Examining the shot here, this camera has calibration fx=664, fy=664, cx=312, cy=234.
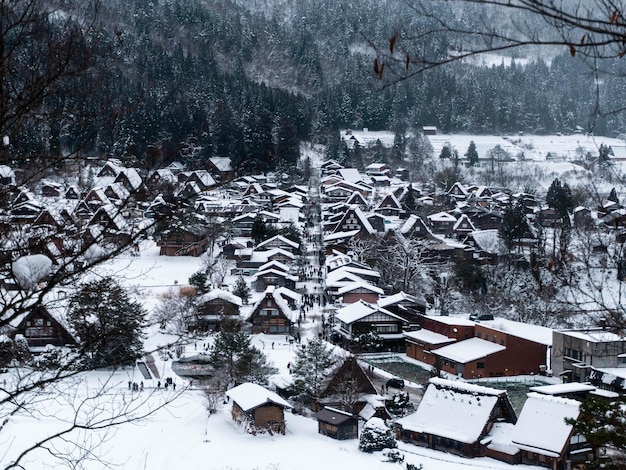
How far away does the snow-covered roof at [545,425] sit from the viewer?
6473 mm

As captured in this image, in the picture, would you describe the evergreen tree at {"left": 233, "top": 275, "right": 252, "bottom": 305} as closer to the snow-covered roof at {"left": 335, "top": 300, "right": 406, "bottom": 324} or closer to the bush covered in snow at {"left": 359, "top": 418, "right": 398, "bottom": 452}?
the snow-covered roof at {"left": 335, "top": 300, "right": 406, "bottom": 324}

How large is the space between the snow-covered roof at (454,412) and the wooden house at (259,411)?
138 centimetres

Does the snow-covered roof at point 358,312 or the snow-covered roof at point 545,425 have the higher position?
the snow-covered roof at point 358,312

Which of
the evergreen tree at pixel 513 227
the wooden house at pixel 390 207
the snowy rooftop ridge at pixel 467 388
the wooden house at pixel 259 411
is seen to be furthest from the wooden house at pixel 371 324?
the wooden house at pixel 390 207

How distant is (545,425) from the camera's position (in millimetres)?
6648

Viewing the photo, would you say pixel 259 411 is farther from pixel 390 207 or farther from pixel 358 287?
pixel 390 207

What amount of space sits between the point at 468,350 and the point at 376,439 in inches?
139

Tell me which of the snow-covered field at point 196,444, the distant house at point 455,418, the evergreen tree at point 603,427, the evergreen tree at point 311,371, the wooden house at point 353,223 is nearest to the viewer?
the evergreen tree at point 603,427

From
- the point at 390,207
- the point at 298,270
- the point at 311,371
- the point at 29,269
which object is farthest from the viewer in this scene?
the point at 390,207

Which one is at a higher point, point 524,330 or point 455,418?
point 524,330

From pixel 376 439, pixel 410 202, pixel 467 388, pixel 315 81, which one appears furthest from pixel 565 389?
pixel 315 81

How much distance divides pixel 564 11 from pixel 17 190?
1316mm

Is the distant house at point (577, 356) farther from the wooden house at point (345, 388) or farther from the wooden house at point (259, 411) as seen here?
the wooden house at point (259, 411)

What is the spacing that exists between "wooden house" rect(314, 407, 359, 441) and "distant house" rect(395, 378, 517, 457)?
60 centimetres
